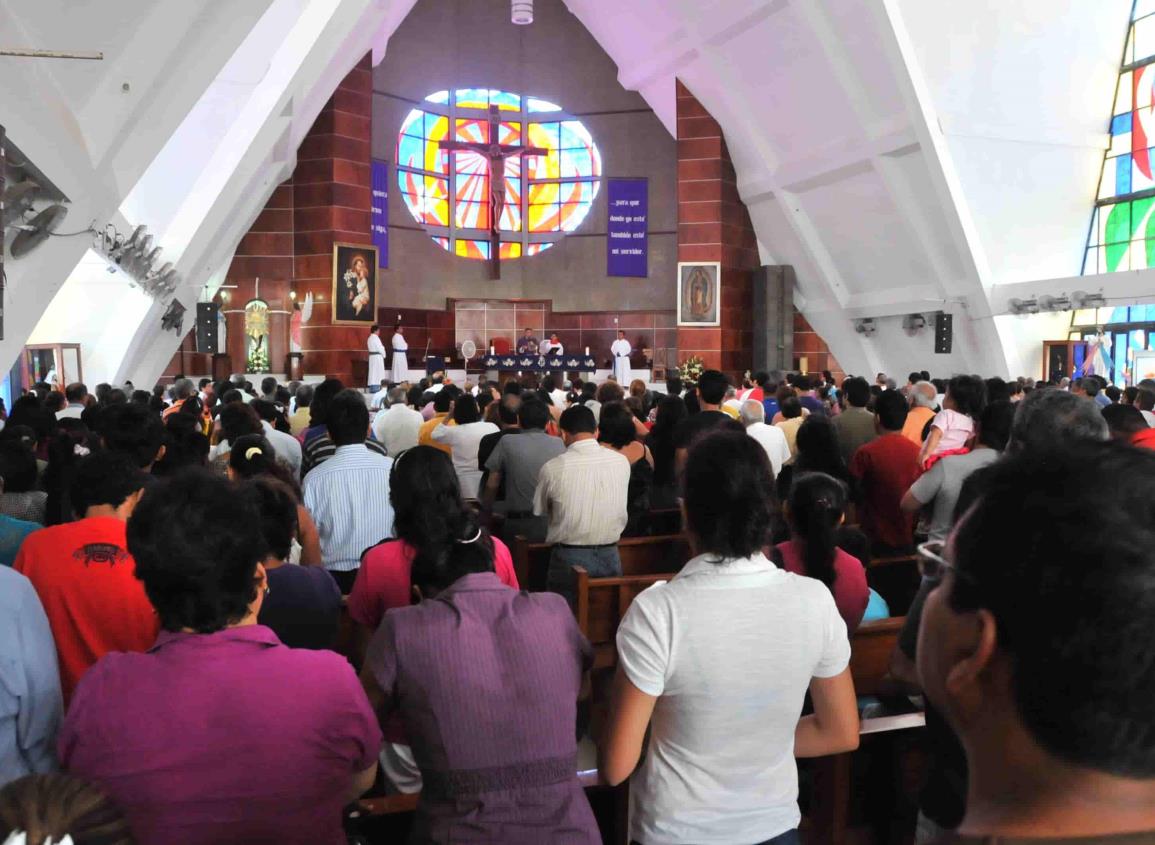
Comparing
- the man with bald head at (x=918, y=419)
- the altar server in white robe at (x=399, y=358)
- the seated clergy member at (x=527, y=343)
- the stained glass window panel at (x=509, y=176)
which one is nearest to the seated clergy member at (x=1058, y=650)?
the man with bald head at (x=918, y=419)

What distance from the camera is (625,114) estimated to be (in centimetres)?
2105

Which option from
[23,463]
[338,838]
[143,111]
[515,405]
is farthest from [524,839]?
[143,111]

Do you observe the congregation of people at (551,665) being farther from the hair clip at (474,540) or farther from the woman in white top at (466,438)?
the woman in white top at (466,438)

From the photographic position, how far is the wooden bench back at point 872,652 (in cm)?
Result: 298

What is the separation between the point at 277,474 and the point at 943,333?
13891 millimetres

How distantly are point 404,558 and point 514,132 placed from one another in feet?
64.6

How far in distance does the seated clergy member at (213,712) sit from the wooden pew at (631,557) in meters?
2.97

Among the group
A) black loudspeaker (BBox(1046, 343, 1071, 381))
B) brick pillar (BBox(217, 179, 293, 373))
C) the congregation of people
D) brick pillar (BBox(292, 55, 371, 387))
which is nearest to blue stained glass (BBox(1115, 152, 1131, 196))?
black loudspeaker (BBox(1046, 343, 1071, 381))

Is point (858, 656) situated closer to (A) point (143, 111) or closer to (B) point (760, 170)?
(A) point (143, 111)

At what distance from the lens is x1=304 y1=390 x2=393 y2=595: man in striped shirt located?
3768 mm

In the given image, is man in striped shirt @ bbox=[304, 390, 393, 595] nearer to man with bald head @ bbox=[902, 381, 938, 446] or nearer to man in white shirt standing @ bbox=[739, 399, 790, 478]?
man in white shirt standing @ bbox=[739, 399, 790, 478]

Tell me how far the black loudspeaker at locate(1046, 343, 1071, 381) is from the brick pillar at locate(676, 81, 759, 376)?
539 cm

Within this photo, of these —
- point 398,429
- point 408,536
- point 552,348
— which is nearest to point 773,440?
point 398,429

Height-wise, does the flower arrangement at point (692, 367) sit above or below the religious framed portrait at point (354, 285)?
below
